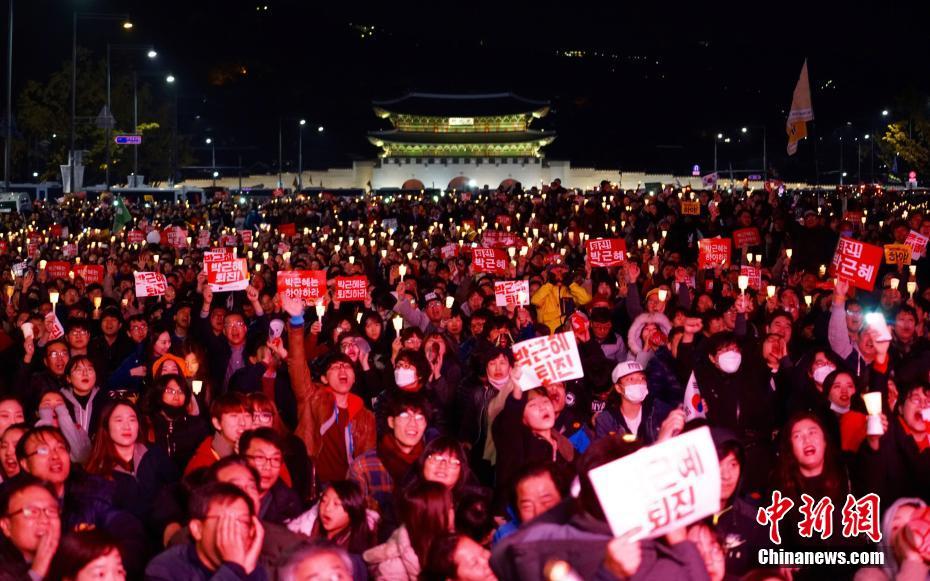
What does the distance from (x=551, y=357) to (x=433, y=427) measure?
0.81 metres

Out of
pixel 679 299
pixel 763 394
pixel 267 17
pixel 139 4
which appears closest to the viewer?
pixel 763 394

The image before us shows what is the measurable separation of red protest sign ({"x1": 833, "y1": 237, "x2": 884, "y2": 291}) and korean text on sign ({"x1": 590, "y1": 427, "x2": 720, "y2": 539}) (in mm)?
7080

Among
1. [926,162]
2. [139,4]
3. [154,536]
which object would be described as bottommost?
[154,536]

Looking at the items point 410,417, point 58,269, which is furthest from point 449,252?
point 410,417

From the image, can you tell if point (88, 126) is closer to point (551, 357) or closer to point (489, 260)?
point (489, 260)

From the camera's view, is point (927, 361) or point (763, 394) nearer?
point (763, 394)

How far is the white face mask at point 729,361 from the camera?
7754 mm

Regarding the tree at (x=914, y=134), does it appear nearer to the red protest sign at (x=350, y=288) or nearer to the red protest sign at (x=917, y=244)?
the red protest sign at (x=917, y=244)

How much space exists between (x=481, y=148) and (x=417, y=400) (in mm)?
71583

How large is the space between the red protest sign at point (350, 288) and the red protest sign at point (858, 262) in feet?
14.7

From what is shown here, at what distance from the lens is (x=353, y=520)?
5.37 metres

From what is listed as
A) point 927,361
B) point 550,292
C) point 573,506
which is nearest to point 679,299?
point 550,292

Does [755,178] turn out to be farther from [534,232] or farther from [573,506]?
[573,506]

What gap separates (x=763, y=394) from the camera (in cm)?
787
